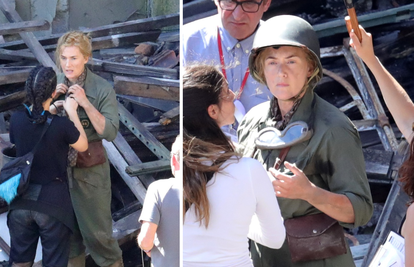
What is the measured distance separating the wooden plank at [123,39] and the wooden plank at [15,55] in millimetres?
204

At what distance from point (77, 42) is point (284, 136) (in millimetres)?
757

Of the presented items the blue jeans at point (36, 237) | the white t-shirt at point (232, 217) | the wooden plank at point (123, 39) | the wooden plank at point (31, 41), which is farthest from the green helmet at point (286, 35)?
the blue jeans at point (36, 237)

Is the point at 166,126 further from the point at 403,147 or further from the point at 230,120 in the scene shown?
the point at 403,147

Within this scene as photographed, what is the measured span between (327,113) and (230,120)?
0.29 metres

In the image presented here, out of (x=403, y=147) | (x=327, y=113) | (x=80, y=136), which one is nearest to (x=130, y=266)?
(x=80, y=136)

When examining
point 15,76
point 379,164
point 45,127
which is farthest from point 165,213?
point 379,164

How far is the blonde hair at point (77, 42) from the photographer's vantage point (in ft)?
5.92

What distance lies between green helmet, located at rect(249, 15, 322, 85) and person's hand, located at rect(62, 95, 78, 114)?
1.90 ft

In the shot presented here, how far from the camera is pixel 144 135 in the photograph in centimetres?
192

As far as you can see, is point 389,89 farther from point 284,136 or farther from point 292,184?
point 292,184

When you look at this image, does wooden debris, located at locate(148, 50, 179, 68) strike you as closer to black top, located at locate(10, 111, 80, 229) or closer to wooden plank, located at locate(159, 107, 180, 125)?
wooden plank, located at locate(159, 107, 180, 125)

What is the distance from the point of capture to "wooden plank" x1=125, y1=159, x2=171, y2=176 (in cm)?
187

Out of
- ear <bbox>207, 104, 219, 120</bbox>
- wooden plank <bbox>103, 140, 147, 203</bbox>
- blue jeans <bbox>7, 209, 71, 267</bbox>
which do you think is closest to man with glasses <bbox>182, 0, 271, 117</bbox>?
ear <bbox>207, 104, 219, 120</bbox>

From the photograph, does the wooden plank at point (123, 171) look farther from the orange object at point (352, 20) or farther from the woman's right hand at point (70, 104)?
the orange object at point (352, 20)
